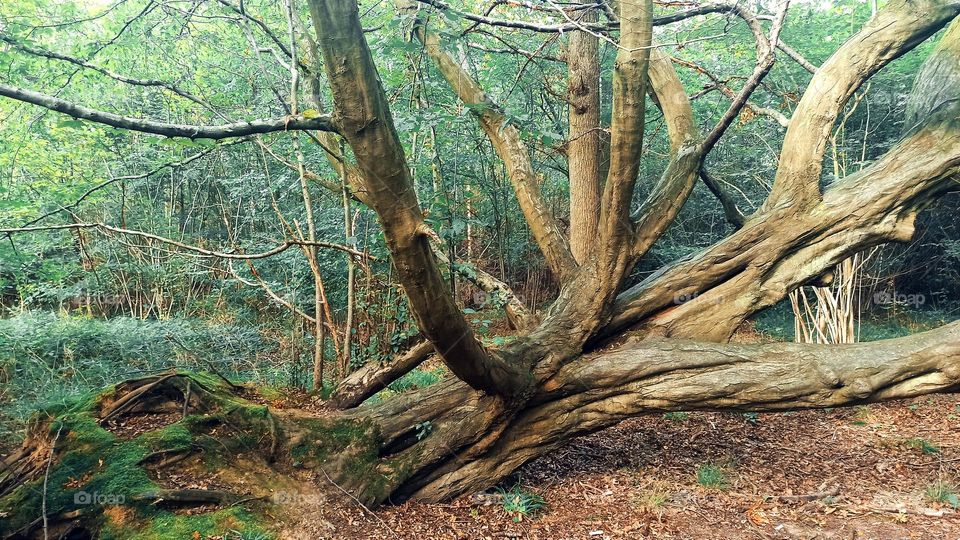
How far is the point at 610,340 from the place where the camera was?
13.6 ft

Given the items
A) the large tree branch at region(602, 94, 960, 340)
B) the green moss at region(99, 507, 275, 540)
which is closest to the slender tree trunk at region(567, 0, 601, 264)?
the large tree branch at region(602, 94, 960, 340)

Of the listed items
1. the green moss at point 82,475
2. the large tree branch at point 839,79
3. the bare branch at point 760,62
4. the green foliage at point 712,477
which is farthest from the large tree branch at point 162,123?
the large tree branch at point 839,79

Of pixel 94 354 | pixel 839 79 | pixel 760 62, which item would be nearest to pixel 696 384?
pixel 760 62

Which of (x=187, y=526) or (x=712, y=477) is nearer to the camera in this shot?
(x=187, y=526)

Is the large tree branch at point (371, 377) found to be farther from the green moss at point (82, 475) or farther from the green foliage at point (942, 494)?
the green foliage at point (942, 494)

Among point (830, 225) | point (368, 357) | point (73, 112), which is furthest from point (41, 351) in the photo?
point (830, 225)

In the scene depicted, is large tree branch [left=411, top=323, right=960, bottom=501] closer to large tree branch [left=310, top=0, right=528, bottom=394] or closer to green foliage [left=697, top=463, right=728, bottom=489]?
green foliage [left=697, top=463, right=728, bottom=489]

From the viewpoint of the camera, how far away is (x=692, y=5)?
3893 millimetres

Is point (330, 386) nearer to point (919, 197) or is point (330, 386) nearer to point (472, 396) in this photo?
point (472, 396)

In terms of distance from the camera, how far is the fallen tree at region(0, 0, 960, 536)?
2664 mm

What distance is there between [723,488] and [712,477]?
93 mm

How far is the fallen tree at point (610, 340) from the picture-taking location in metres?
2.66

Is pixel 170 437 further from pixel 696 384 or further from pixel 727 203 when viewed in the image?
pixel 727 203

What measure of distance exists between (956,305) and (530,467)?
7804mm
